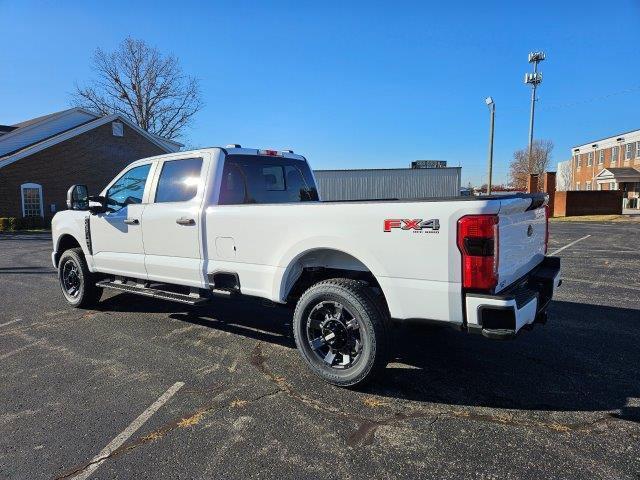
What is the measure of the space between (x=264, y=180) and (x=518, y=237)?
2.92m

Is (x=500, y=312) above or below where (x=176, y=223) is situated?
below

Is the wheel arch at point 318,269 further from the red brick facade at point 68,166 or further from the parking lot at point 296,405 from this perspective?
the red brick facade at point 68,166

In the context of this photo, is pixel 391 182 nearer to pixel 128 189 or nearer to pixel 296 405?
pixel 128 189

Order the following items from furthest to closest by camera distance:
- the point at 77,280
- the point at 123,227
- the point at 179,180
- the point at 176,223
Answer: the point at 77,280 → the point at 123,227 → the point at 179,180 → the point at 176,223

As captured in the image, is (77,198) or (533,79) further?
(533,79)

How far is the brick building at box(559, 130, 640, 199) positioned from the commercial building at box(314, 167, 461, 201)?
65.7ft

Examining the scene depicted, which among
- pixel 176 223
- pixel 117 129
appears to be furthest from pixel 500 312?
pixel 117 129

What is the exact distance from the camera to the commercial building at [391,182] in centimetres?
3853

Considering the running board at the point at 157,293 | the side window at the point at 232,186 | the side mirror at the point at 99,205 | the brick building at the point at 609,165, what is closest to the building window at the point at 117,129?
the side mirror at the point at 99,205

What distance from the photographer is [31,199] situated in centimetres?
2580

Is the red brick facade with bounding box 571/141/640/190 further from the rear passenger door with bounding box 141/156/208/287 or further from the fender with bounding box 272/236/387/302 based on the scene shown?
the fender with bounding box 272/236/387/302

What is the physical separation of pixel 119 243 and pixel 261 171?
2.08m

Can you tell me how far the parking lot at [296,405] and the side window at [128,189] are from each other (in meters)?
1.55

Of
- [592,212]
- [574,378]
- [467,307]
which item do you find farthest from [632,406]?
[592,212]
